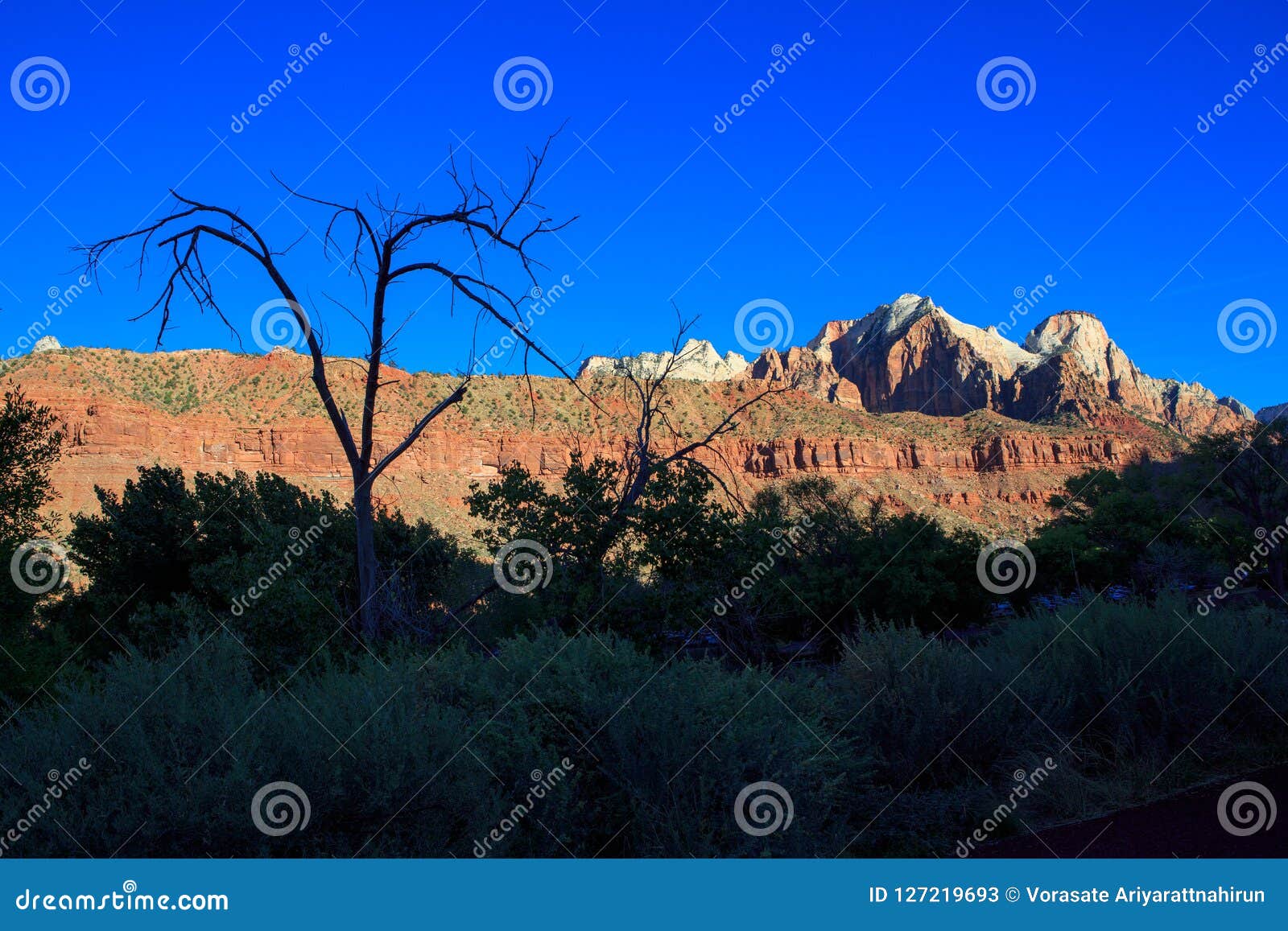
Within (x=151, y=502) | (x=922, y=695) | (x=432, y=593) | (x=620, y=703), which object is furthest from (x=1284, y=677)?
(x=151, y=502)

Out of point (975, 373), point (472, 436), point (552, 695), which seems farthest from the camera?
point (975, 373)

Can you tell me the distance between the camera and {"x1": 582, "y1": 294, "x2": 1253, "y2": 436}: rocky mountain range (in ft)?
396

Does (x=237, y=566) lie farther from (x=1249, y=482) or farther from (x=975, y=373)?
(x=975, y=373)

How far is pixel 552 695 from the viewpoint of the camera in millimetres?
6891

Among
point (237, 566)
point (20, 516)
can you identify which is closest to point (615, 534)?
point (237, 566)

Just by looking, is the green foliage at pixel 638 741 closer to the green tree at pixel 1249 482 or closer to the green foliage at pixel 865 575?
the green foliage at pixel 865 575

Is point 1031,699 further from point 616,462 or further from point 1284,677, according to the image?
point 616,462

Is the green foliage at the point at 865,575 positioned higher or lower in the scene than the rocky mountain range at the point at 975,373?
lower

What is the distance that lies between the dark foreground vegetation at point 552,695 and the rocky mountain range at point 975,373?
323ft

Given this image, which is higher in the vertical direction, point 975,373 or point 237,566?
point 975,373

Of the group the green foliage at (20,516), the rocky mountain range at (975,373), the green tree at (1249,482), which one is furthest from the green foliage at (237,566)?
the rocky mountain range at (975,373)

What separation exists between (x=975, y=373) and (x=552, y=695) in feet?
471

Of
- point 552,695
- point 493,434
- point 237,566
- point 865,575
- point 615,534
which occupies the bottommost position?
point 237,566

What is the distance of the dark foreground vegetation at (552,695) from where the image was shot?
534cm
